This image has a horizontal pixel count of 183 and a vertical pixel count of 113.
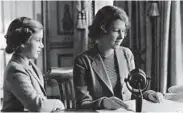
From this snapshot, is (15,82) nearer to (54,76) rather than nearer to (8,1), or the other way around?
(54,76)

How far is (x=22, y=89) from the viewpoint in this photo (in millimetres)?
769

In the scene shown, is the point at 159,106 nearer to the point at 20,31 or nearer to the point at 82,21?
the point at 20,31

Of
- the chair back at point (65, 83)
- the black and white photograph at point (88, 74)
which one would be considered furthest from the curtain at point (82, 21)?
the chair back at point (65, 83)

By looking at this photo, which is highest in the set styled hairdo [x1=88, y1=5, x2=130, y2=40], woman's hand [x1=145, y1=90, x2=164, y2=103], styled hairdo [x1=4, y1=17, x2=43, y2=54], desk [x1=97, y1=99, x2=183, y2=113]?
styled hairdo [x1=88, y1=5, x2=130, y2=40]

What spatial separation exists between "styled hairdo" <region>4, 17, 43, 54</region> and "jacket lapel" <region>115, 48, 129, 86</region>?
13.2 inches

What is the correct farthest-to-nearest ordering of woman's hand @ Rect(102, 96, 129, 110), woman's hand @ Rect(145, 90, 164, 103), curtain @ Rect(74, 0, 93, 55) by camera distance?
curtain @ Rect(74, 0, 93, 55) < woman's hand @ Rect(145, 90, 164, 103) < woman's hand @ Rect(102, 96, 129, 110)

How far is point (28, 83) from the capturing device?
78 centimetres

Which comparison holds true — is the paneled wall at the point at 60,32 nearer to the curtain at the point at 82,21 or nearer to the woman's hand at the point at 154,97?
the curtain at the point at 82,21

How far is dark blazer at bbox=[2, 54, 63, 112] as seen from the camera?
30.4 inches

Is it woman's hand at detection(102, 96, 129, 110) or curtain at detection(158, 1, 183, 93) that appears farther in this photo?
curtain at detection(158, 1, 183, 93)

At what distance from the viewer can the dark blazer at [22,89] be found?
771mm

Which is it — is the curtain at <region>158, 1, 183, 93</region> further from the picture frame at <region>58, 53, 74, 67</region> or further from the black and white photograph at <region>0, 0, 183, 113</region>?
the picture frame at <region>58, 53, 74, 67</region>

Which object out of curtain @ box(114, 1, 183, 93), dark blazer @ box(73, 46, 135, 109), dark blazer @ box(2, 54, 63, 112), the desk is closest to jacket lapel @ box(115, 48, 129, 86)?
dark blazer @ box(73, 46, 135, 109)

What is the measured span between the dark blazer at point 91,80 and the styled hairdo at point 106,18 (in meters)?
0.07
